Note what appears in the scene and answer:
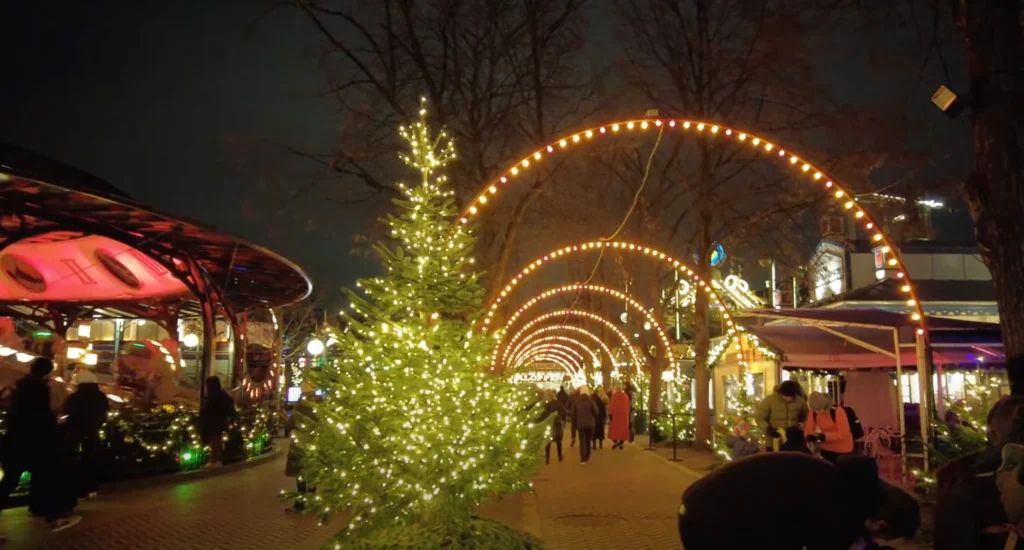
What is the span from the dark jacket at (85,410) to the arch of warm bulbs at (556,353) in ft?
145

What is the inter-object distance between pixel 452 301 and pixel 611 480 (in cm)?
862

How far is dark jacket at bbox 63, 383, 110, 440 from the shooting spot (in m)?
11.4

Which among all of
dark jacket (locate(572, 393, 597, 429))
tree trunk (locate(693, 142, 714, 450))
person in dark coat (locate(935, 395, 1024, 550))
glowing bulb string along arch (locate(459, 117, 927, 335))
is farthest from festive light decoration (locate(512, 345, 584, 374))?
person in dark coat (locate(935, 395, 1024, 550))

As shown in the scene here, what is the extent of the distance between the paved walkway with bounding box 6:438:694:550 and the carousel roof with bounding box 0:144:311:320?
428cm

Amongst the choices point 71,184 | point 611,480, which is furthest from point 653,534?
point 71,184

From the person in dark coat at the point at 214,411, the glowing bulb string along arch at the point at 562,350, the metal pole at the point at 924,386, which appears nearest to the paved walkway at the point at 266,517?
the person in dark coat at the point at 214,411

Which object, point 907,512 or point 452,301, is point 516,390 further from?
point 907,512

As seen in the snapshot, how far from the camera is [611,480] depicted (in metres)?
15.7

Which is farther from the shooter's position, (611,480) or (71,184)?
(611,480)

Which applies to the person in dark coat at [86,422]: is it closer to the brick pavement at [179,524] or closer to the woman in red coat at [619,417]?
the brick pavement at [179,524]

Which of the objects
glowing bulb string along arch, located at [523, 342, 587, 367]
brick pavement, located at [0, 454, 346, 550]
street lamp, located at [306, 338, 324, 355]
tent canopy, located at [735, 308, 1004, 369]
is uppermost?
glowing bulb string along arch, located at [523, 342, 587, 367]

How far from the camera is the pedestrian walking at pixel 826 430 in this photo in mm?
10000

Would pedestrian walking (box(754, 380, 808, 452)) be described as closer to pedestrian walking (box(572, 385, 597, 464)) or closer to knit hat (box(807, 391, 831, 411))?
knit hat (box(807, 391, 831, 411))

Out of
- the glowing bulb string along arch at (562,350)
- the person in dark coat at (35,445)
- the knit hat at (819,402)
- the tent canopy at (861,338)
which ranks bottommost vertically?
the person in dark coat at (35,445)
